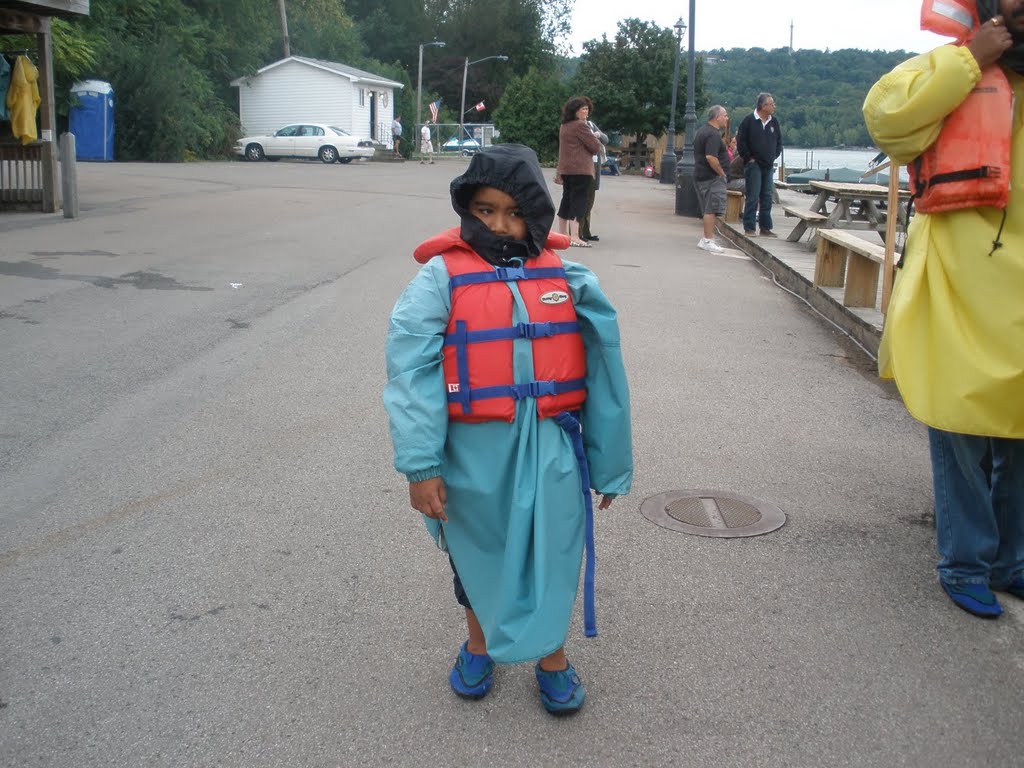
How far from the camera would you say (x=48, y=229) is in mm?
14008

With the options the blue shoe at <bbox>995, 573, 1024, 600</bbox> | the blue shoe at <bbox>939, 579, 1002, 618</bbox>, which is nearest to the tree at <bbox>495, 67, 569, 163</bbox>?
the blue shoe at <bbox>995, 573, 1024, 600</bbox>

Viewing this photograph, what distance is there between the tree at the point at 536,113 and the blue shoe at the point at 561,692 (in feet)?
161

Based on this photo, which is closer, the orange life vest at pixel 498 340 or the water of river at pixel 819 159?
the orange life vest at pixel 498 340

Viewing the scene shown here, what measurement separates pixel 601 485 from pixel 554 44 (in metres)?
83.1

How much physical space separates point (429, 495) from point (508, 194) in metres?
0.83

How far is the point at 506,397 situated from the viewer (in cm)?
286

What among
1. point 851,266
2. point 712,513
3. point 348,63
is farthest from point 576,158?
point 348,63

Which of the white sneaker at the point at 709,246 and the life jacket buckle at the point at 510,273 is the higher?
the life jacket buckle at the point at 510,273

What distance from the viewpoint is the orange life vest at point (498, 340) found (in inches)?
112

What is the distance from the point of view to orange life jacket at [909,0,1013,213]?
11.4 feet

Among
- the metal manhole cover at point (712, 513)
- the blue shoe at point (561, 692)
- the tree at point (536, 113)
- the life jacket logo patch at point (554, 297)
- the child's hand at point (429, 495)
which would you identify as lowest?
the blue shoe at point (561, 692)

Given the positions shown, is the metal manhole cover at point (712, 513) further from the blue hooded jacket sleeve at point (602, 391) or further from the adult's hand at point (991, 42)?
the adult's hand at point (991, 42)

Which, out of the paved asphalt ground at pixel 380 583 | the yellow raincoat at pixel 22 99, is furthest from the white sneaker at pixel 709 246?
the yellow raincoat at pixel 22 99

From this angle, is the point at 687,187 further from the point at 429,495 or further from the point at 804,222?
the point at 429,495
